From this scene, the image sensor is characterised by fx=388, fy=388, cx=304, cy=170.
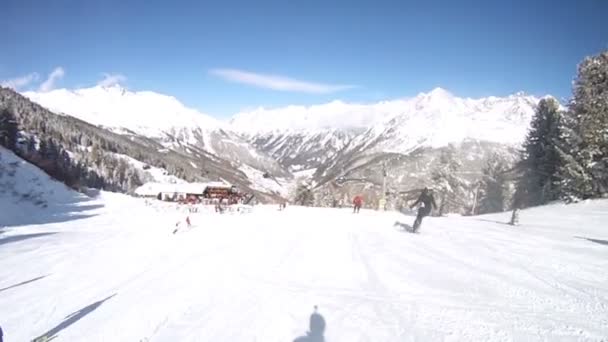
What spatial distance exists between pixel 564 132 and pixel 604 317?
31.4 metres

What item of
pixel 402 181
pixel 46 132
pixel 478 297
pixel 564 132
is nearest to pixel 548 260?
pixel 478 297

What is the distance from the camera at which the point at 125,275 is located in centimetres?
1145

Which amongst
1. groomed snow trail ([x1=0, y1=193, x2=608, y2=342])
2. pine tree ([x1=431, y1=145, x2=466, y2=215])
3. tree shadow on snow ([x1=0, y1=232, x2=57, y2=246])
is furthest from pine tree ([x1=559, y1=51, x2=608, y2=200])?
tree shadow on snow ([x1=0, y1=232, x2=57, y2=246])

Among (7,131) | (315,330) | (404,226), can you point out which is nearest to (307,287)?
(315,330)

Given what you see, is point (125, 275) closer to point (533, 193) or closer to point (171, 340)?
point (171, 340)

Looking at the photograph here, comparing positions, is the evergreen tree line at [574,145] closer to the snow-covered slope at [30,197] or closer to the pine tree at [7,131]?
the snow-covered slope at [30,197]

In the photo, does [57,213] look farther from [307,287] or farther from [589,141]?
[589,141]

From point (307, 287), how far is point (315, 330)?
2317 mm

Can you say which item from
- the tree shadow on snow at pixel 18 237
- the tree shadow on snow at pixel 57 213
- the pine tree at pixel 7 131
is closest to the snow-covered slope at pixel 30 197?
the tree shadow on snow at pixel 57 213

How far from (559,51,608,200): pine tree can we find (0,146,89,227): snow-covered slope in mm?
39022

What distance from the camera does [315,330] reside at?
22.6ft

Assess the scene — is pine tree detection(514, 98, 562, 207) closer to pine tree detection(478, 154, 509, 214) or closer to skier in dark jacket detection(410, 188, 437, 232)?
pine tree detection(478, 154, 509, 214)

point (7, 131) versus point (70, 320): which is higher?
point (7, 131)

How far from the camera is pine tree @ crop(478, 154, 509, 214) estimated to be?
63678 millimetres
